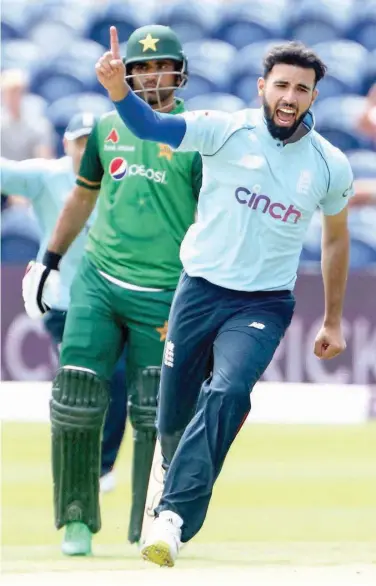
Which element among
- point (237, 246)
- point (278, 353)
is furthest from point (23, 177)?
point (278, 353)

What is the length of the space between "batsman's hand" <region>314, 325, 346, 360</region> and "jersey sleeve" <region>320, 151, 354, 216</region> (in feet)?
1.60

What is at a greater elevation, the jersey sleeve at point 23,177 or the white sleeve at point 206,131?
the white sleeve at point 206,131

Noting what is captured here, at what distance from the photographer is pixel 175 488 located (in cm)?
489

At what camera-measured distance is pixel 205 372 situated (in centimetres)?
543

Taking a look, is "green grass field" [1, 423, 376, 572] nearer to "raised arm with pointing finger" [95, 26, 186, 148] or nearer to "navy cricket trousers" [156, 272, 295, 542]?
"navy cricket trousers" [156, 272, 295, 542]

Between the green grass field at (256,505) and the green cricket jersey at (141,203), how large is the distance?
1262mm

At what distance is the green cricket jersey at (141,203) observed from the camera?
6.07m

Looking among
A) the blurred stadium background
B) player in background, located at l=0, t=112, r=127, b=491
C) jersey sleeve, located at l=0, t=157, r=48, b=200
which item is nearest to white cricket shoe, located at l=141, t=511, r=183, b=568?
the blurred stadium background

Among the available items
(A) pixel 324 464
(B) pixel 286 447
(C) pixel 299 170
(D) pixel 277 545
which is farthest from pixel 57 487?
(B) pixel 286 447

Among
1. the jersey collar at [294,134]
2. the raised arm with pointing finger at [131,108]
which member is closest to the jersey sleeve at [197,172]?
the jersey collar at [294,134]

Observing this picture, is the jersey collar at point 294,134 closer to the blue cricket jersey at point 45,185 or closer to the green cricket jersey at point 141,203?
the green cricket jersey at point 141,203

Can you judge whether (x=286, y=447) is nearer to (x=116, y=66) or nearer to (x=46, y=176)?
(x=46, y=176)

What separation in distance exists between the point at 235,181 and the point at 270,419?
23.7ft

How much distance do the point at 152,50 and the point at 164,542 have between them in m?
2.39
